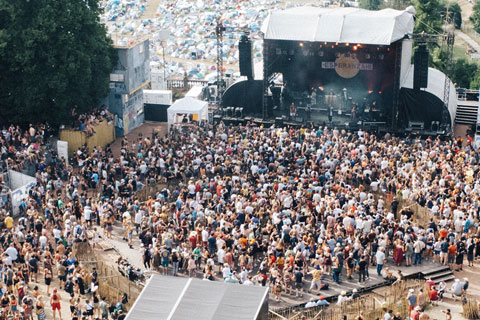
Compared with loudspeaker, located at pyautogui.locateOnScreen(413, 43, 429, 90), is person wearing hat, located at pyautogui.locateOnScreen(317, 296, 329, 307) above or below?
below

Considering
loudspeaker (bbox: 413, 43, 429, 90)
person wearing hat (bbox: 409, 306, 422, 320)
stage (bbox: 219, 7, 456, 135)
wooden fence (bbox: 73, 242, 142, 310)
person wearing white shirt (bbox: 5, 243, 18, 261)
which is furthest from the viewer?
stage (bbox: 219, 7, 456, 135)

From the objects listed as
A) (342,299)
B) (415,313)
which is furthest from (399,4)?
(415,313)

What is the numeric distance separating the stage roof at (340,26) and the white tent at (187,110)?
501 cm

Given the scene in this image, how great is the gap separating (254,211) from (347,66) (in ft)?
49.3

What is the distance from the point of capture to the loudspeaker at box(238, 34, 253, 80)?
131 ft

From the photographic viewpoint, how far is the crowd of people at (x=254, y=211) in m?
24.8

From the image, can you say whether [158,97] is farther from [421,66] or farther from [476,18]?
[476,18]

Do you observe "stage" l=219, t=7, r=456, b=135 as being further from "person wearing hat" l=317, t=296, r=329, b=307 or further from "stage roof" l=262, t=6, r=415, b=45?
"person wearing hat" l=317, t=296, r=329, b=307

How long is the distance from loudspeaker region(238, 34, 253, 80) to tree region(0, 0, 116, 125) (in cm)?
704

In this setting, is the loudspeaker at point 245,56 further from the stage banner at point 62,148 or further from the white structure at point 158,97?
the stage banner at point 62,148

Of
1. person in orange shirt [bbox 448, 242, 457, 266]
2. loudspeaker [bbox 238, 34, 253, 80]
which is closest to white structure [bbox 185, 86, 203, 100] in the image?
loudspeaker [bbox 238, 34, 253, 80]

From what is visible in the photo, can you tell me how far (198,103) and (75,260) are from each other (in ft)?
53.8

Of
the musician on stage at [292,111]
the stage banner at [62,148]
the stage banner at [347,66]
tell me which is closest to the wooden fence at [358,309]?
the stage banner at [62,148]

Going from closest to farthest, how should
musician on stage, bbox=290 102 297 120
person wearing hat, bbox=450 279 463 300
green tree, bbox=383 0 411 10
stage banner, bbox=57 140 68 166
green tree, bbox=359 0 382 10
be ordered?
person wearing hat, bbox=450 279 463 300 < stage banner, bbox=57 140 68 166 < musician on stage, bbox=290 102 297 120 < green tree, bbox=383 0 411 10 < green tree, bbox=359 0 382 10
